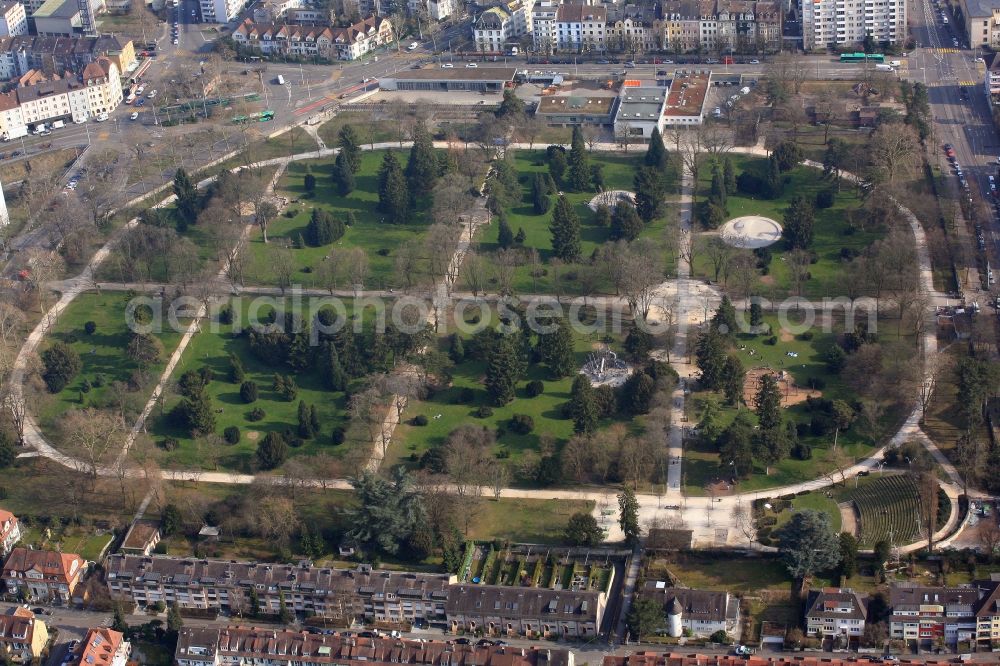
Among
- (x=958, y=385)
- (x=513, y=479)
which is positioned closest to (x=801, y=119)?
(x=958, y=385)

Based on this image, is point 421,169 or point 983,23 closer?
point 421,169

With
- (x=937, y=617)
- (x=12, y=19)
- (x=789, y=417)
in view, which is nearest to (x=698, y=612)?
(x=937, y=617)

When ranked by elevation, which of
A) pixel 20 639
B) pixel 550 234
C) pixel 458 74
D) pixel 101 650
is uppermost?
pixel 458 74

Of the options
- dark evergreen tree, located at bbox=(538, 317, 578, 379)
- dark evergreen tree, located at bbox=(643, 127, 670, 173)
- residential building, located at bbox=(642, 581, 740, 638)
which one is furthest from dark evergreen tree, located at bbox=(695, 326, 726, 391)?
dark evergreen tree, located at bbox=(643, 127, 670, 173)

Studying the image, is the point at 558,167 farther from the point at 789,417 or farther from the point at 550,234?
the point at 789,417

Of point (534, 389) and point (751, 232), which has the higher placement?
point (751, 232)

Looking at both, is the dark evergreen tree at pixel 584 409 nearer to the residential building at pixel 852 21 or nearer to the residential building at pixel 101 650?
the residential building at pixel 101 650

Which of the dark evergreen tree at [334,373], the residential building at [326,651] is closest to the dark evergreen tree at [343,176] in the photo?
the dark evergreen tree at [334,373]

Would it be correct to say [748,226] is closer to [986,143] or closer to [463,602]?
[986,143]
